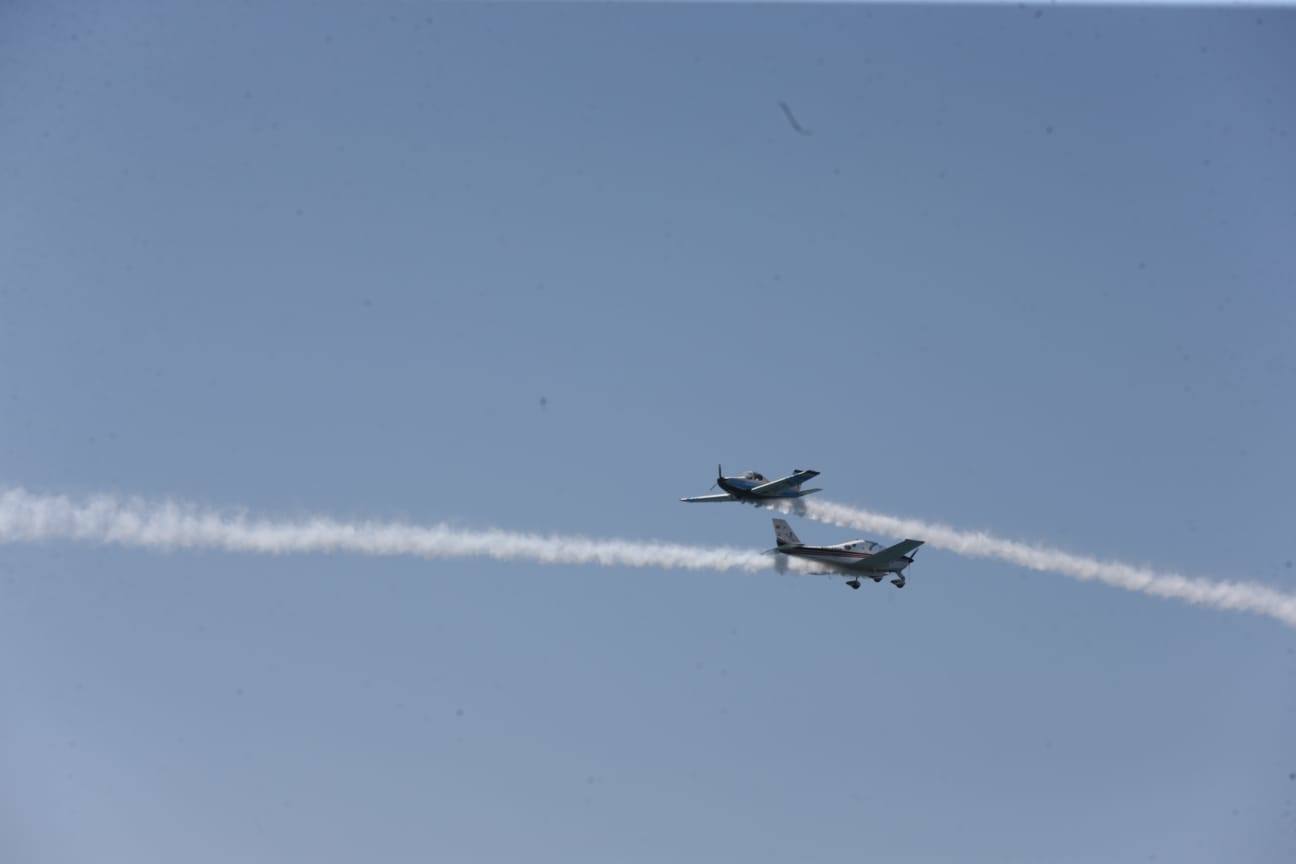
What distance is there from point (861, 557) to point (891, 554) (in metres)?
1.73

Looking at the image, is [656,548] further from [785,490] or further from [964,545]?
[964,545]

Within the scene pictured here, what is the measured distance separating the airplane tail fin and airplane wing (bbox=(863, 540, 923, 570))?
4.33 metres

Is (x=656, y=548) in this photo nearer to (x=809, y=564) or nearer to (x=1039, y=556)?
(x=809, y=564)

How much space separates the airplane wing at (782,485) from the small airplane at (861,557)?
3.24 m

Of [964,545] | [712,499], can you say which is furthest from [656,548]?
[964,545]

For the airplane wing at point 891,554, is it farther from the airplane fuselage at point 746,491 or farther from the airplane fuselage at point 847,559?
the airplane fuselage at point 746,491

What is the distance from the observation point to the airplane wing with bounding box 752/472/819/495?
435 ft

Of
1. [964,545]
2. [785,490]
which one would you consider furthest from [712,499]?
[964,545]

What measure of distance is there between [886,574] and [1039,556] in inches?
390

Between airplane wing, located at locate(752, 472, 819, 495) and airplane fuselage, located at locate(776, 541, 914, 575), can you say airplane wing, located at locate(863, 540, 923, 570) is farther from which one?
airplane wing, located at locate(752, 472, 819, 495)

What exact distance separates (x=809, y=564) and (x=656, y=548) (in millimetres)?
8178

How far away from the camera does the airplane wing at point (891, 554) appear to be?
132 meters

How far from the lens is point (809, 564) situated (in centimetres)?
13375

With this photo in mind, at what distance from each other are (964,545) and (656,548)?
1745 cm
